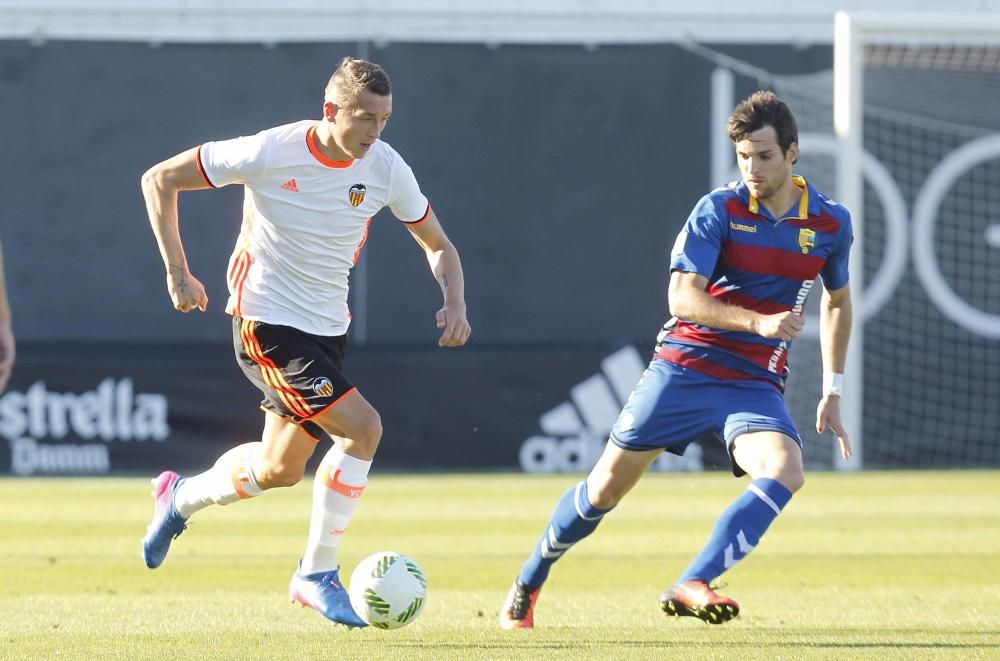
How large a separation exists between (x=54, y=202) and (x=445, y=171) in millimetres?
4536

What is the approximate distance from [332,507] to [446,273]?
1102 millimetres

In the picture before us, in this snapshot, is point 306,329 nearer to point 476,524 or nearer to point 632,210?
point 476,524

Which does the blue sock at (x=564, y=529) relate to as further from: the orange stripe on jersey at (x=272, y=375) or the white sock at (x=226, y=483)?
the white sock at (x=226, y=483)

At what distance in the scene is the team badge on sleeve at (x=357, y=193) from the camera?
682cm

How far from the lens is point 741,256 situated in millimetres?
6449

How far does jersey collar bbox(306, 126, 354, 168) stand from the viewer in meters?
6.73

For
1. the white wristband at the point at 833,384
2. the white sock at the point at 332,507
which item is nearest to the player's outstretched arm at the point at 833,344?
the white wristband at the point at 833,384

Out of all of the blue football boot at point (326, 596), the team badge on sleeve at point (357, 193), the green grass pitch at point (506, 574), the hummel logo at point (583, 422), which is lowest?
the hummel logo at point (583, 422)

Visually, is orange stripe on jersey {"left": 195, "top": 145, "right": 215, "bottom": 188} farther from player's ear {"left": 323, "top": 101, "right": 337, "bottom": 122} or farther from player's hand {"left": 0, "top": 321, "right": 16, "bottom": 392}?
player's hand {"left": 0, "top": 321, "right": 16, "bottom": 392}

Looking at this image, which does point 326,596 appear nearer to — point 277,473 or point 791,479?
point 277,473

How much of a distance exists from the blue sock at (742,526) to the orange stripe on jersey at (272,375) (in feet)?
5.69

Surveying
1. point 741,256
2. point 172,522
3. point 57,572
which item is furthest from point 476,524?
point 741,256

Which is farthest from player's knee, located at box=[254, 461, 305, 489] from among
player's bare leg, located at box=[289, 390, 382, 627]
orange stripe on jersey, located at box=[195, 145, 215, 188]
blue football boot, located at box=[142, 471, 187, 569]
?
orange stripe on jersey, located at box=[195, 145, 215, 188]

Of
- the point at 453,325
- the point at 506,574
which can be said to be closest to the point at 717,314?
the point at 453,325
